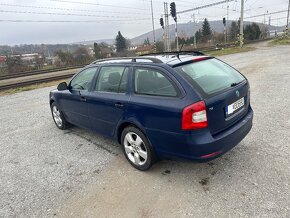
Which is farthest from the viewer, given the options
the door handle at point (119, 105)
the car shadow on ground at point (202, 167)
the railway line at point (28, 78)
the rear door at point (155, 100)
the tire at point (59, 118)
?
the railway line at point (28, 78)

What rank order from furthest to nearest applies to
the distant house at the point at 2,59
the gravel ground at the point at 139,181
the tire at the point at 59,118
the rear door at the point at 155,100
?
1. the distant house at the point at 2,59
2. the tire at the point at 59,118
3. the rear door at the point at 155,100
4. the gravel ground at the point at 139,181

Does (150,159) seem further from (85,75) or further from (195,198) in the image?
(85,75)

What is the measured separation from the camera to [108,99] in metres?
3.95

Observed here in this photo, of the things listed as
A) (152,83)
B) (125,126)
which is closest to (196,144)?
(152,83)

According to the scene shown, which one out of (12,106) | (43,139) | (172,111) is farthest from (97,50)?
(172,111)

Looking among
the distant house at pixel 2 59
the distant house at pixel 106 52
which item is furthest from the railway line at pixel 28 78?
the distant house at pixel 106 52

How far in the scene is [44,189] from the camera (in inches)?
139

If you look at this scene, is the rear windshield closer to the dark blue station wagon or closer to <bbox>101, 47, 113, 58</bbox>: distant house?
the dark blue station wagon

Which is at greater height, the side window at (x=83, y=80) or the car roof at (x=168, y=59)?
the car roof at (x=168, y=59)

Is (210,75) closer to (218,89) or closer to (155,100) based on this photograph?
(218,89)

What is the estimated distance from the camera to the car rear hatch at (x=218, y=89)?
306cm

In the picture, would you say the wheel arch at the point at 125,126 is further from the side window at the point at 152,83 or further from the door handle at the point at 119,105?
the side window at the point at 152,83

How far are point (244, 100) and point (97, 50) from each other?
132 feet

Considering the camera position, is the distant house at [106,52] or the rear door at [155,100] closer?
the rear door at [155,100]
